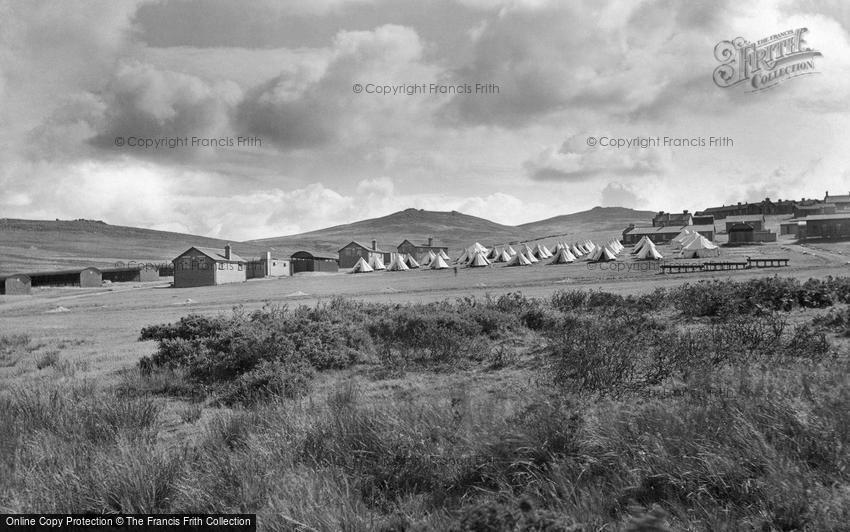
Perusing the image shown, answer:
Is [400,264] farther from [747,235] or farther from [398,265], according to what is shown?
[747,235]

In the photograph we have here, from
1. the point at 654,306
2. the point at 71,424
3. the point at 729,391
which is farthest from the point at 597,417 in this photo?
the point at 654,306

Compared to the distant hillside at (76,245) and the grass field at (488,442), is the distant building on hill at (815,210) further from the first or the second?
the distant hillside at (76,245)

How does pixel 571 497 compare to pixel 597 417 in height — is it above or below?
below

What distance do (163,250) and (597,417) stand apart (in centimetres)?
18009

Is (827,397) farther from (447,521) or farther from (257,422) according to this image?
(257,422)

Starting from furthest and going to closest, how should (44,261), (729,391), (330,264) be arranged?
(44,261) < (330,264) < (729,391)

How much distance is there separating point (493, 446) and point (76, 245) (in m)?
181

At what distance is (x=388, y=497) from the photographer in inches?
163

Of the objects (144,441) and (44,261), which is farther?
(44,261)

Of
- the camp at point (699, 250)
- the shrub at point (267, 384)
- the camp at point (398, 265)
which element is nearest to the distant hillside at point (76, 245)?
the camp at point (398, 265)

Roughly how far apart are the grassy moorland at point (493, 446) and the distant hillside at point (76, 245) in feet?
397

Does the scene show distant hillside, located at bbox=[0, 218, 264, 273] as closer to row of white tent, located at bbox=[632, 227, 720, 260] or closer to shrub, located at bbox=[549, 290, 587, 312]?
row of white tent, located at bbox=[632, 227, 720, 260]

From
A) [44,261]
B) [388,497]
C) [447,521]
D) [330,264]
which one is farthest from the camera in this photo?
[44,261]

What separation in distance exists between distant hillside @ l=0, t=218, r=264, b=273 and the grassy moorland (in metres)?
121
